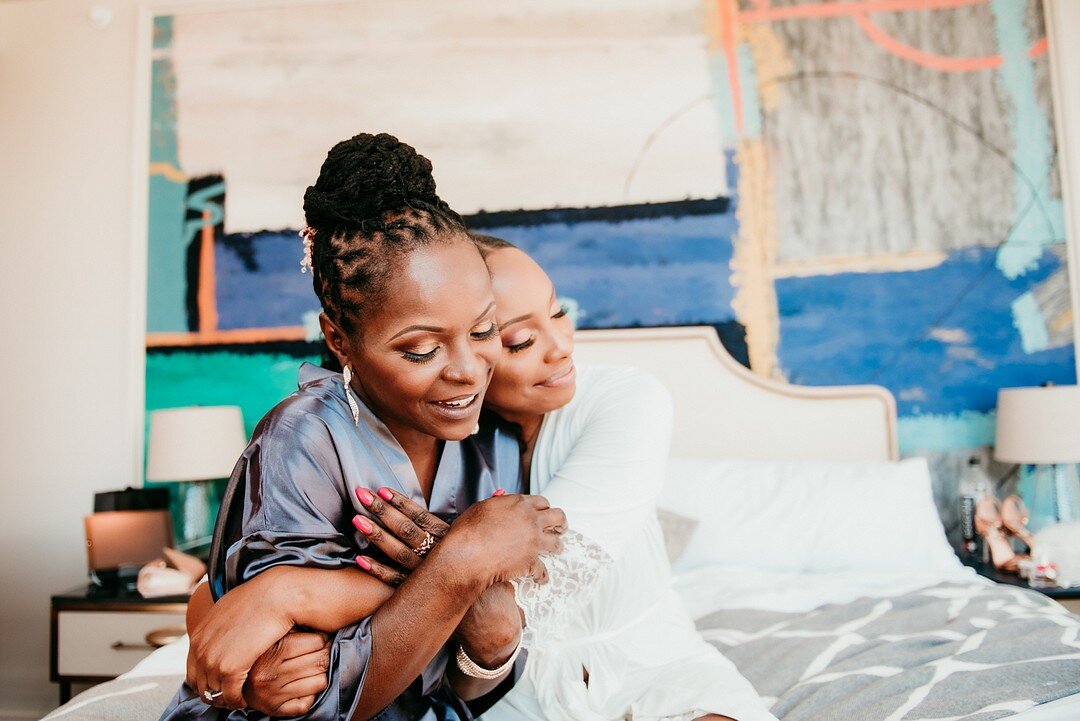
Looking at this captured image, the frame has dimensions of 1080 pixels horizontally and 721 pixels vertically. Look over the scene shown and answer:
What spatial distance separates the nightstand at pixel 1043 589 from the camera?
2586mm

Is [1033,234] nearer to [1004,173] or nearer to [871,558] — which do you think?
[1004,173]

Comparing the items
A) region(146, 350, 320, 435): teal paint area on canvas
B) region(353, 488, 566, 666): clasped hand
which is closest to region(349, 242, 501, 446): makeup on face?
region(353, 488, 566, 666): clasped hand

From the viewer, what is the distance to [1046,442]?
2814 mm

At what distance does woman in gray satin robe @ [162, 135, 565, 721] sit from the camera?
0.92 metres

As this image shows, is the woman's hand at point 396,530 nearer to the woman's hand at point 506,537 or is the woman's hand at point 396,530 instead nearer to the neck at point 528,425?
the woman's hand at point 506,537

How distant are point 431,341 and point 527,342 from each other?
0.91 feet

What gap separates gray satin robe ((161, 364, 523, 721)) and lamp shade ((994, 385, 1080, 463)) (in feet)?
7.90

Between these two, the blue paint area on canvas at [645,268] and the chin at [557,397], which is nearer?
the chin at [557,397]

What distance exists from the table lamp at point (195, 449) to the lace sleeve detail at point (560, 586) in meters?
2.15

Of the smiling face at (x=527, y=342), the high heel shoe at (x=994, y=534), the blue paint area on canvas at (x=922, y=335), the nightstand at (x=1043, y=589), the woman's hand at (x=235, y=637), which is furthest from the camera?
the blue paint area on canvas at (x=922, y=335)

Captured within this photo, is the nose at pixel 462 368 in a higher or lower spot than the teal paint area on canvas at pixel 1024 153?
lower

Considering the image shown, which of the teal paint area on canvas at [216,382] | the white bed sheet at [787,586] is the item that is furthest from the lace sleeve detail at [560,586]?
the teal paint area on canvas at [216,382]

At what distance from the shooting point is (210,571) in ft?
3.37

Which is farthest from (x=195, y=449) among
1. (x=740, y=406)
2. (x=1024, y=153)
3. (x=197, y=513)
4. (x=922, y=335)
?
(x=1024, y=153)
